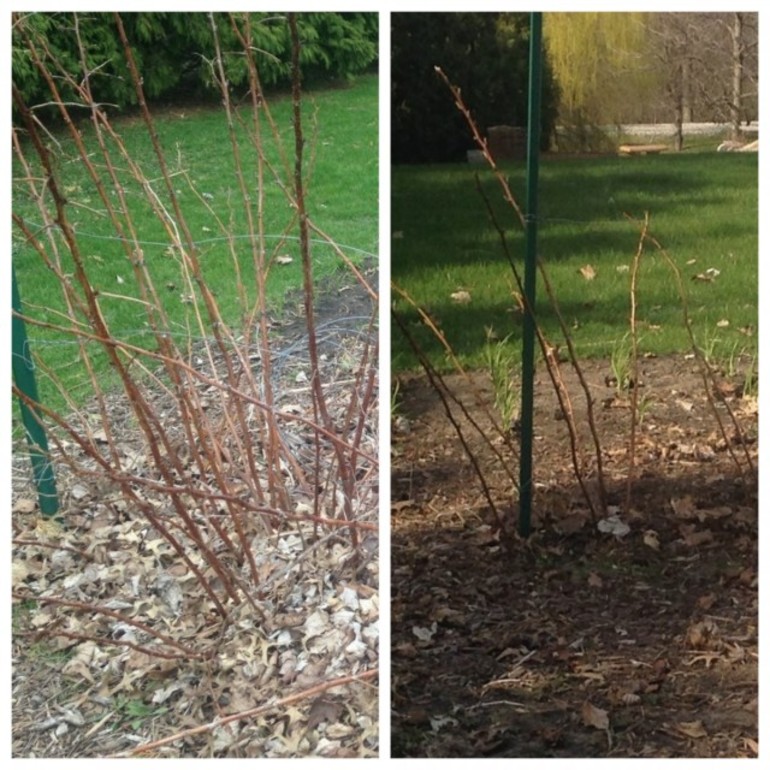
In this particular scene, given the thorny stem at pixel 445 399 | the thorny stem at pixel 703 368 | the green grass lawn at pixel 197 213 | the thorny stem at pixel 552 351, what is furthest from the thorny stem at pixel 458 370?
the thorny stem at pixel 703 368

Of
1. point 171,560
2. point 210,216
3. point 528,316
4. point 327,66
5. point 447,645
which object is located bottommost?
point 447,645

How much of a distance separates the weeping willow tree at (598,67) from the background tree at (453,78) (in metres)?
0.06

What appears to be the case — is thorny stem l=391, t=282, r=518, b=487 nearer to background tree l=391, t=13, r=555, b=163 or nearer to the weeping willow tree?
background tree l=391, t=13, r=555, b=163

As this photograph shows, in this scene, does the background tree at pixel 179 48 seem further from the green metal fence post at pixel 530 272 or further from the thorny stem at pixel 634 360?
the thorny stem at pixel 634 360

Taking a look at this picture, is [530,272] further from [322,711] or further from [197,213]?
[322,711]

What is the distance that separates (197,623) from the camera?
2.75 m

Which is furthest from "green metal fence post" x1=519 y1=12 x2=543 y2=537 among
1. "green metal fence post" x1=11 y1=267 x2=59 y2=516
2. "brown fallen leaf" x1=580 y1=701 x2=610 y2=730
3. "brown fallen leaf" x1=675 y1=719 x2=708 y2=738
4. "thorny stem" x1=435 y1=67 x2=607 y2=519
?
"green metal fence post" x1=11 y1=267 x2=59 y2=516

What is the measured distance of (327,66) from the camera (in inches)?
103

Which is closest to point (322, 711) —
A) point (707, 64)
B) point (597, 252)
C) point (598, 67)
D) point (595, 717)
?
point (595, 717)

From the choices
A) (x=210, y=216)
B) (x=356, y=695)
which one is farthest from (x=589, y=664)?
(x=210, y=216)

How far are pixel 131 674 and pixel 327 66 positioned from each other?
1.39m

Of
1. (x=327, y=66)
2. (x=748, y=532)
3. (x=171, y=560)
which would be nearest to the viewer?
(x=327, y=66)

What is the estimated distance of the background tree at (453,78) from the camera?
9.81 ft
